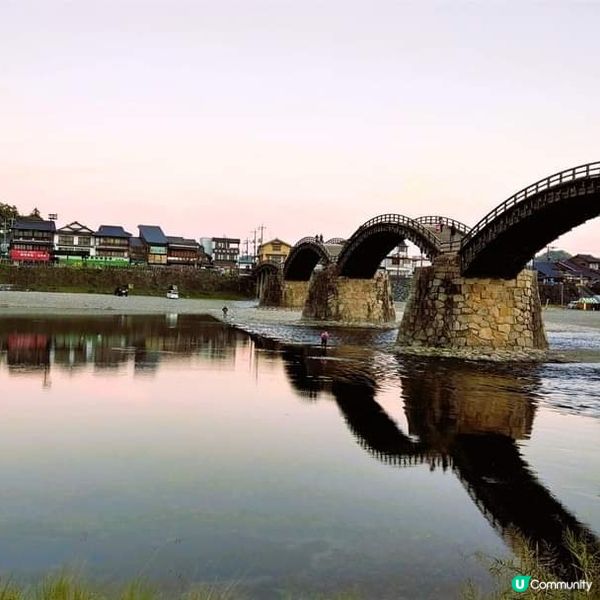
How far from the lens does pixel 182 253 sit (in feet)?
443

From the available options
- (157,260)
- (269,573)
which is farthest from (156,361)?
(157,260)

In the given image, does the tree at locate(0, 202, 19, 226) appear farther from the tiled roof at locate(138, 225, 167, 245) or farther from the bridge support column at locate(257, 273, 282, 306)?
the bridge support column at locate(257, 273, 282, 306)

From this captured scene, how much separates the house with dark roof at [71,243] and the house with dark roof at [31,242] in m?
1.14

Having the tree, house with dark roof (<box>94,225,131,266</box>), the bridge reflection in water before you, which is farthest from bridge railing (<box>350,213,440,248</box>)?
the tree

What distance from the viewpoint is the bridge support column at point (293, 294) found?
9144 cm

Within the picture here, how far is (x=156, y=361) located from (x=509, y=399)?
15.4 meters

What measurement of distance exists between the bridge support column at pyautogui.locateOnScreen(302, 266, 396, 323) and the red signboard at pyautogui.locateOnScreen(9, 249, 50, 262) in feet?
237

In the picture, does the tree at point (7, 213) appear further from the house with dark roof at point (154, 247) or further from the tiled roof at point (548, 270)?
the tiled roof at point (548, 270)

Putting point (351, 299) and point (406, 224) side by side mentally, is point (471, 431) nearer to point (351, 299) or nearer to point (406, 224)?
point (406, 224)

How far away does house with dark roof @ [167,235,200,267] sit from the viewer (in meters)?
→ 134

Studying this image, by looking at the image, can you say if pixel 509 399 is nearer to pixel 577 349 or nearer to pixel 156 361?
pixel 156 361

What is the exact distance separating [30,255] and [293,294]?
5507 centimetres

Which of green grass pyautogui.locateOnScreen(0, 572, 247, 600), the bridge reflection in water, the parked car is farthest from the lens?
the parked car

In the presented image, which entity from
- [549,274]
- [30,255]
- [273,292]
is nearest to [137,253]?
[30,255]
